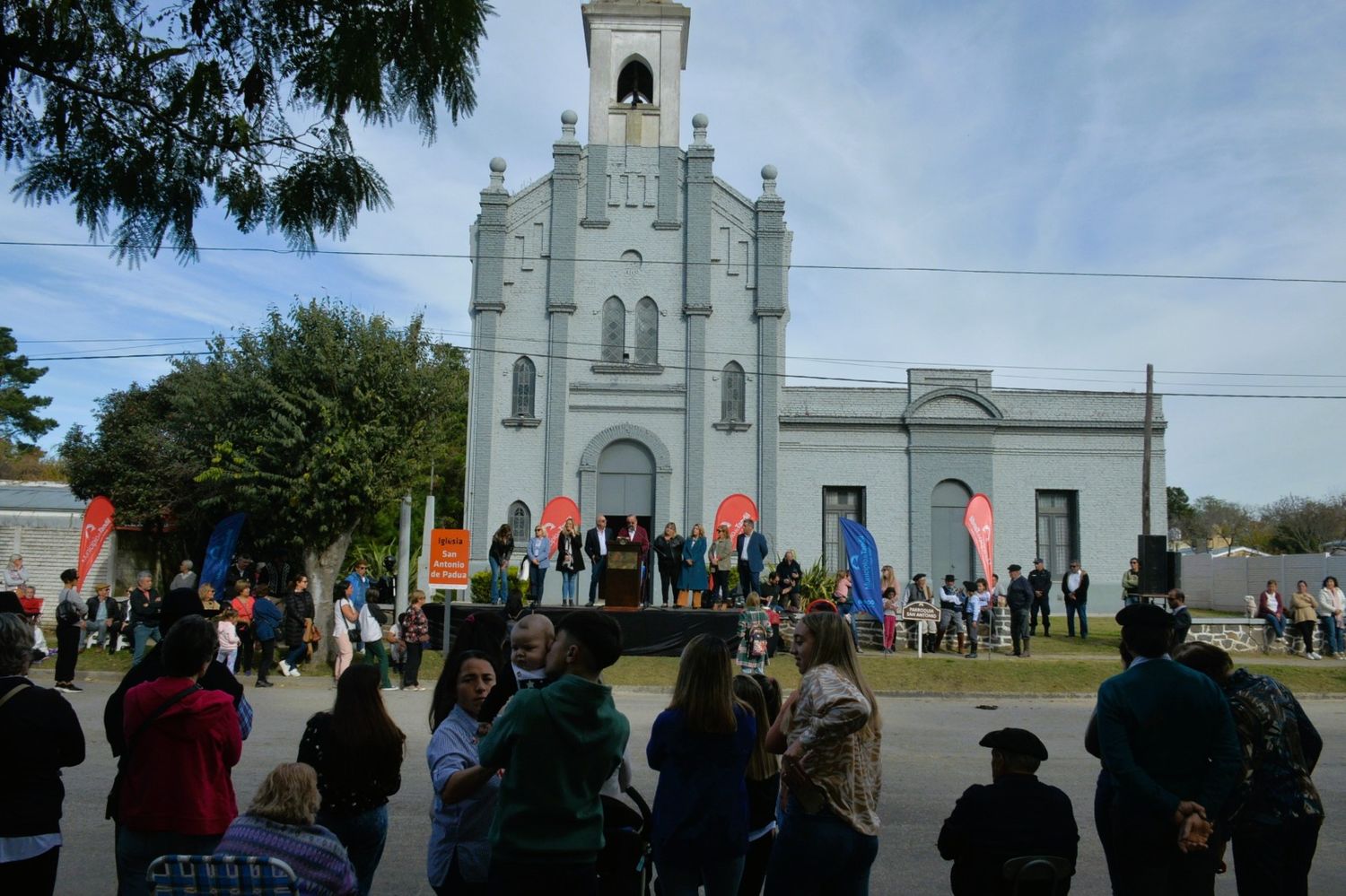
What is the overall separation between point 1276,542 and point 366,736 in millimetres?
71755

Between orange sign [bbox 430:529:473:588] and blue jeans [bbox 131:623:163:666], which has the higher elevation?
orange sign [bbox 430:529:473:588]

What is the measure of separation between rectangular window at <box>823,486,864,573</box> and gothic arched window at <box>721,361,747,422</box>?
3.33m

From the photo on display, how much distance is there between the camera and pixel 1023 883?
14.6 feet

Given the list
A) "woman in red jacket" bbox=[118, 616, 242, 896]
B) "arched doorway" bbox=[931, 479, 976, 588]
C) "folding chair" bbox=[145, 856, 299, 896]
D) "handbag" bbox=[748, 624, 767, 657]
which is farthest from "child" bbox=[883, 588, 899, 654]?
"folding chair" bbox=[145, 856, 299, 896]

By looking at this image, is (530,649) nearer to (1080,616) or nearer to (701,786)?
(701,786)

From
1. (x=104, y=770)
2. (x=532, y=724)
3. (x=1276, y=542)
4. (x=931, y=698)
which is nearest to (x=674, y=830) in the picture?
(x=532, y=724)

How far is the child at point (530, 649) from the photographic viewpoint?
4752 mm

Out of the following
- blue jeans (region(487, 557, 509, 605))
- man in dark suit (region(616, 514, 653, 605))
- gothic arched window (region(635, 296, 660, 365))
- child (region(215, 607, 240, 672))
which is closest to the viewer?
child (region(215, 607, 240, 672))

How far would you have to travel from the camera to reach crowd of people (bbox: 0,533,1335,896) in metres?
4.52

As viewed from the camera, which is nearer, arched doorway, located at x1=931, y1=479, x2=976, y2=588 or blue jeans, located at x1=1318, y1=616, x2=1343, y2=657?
blue jeans, located at x1=1318, y1=616, x2=1343, y2=657

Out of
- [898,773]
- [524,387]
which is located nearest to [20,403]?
[524,387]

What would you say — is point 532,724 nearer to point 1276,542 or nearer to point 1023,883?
point 1023,883

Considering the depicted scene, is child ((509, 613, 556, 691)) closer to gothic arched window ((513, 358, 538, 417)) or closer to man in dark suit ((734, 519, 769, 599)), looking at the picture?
man in dark suit ((734, 519, 769, 599))

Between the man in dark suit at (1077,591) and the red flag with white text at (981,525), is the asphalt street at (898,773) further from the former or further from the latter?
the red flag with white text at (981,525)
